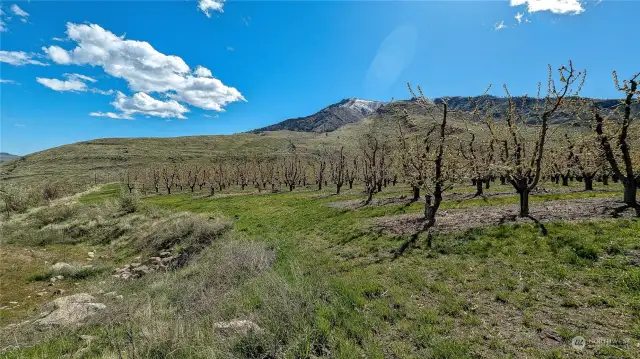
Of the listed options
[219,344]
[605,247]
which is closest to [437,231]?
[605,247]

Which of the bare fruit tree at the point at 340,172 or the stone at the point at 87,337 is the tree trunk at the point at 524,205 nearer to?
the stone at the point at 87,337

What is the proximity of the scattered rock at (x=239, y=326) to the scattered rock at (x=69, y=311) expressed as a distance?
→ 726 cm

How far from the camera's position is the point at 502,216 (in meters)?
16.1

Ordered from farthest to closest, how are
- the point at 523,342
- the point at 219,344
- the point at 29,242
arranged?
1. the point at 29,242
2. the point at 219,344
3. the point at 523,342

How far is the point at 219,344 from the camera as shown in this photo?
287 inches

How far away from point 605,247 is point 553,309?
4.90m

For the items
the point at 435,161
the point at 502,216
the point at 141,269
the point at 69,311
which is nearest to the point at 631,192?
the point at 502,216

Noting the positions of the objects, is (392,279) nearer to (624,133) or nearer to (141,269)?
(624,133)

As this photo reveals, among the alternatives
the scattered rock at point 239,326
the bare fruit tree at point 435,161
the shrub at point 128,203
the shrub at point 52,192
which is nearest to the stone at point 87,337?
the scattered rock at point 239,326

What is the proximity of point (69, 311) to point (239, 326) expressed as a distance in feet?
31.9

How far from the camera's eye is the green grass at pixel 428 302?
22.1 ft

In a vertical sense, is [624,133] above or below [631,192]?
above

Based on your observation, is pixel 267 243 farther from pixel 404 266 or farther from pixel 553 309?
pixel 553 309

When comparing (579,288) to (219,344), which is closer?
(219,344)
